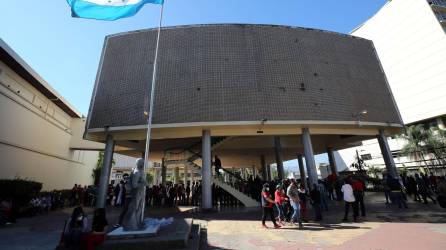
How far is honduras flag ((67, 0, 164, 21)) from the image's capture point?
8.23 m

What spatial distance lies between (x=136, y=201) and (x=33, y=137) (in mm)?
17910

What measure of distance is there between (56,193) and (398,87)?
163ft

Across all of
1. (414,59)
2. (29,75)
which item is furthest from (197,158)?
(414,59)

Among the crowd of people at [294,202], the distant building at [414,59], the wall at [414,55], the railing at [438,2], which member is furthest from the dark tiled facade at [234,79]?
the railing at [438,2]

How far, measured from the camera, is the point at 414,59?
39969mm

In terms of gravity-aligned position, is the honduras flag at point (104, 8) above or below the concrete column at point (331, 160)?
above

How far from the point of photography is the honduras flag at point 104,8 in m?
8.23

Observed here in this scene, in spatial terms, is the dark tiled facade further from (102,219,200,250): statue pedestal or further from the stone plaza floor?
(102,219,200,250): statue pedestal

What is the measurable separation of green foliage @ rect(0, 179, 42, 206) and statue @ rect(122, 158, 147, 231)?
11058mm

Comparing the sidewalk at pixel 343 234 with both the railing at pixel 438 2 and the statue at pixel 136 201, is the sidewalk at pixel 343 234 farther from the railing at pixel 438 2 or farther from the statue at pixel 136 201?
the railing at pixel 438 2

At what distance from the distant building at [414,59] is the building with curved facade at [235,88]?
23.5 metres

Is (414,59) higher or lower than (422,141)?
higher

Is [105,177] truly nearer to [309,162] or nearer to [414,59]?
[309,162]

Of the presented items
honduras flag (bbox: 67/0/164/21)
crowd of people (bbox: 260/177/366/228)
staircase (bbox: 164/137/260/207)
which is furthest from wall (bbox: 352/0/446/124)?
honduras flag (bbox: 67/0/164/21)
